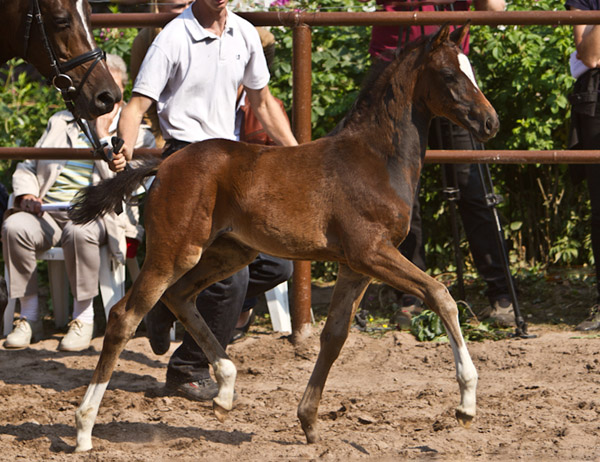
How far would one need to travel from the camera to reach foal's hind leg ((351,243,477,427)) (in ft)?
10.3

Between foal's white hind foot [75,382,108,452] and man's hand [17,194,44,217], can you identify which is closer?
foal's white hind foot [75,382,108,452]


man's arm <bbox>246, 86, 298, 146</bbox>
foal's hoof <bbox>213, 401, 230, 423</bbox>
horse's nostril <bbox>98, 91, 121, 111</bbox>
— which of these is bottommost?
foal's hoof <bbox>213, 401, 230, 423</bbox>

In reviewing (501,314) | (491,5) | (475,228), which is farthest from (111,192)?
(491,5)

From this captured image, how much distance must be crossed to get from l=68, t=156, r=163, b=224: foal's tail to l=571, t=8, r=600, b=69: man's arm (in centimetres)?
270

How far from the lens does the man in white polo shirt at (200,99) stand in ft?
13.1

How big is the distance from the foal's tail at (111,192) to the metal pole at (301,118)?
146 cm

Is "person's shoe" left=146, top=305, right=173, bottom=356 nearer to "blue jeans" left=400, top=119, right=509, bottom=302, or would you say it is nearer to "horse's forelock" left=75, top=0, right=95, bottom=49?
"horse's forelock" left=75, top=0, right=95, bottom=49

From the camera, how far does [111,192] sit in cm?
367

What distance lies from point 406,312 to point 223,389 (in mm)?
2009

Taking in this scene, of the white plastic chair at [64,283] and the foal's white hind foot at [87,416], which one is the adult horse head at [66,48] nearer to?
the foal's white hind foot at [87,416]

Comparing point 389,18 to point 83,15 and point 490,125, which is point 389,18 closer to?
point 490,125

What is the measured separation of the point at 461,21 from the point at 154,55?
1714 millimetres

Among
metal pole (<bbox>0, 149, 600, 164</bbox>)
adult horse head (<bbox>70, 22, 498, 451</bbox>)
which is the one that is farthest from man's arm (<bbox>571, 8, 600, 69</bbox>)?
adult horse head (<bbox>70, 22, 498, 451</bbox>)

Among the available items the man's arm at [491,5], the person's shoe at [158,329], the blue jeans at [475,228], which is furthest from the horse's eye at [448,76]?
the man's arm at [491,5]
